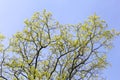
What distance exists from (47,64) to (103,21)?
567 centimetres

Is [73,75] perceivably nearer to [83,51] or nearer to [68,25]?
[83,51]

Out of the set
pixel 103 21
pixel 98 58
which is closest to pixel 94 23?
pixel 103 21

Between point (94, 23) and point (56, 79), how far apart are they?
5.33m

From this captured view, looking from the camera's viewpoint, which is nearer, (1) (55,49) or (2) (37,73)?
(2) (37,73)

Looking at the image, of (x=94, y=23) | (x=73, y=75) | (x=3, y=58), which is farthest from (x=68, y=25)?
(x=3, y=58)

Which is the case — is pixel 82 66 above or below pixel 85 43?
below

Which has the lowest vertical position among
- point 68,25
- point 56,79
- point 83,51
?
point 56,79

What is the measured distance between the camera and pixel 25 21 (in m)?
27.8

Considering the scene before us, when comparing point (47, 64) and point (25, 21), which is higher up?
point (25, 21)

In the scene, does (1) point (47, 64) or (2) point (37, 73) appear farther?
(1) point (47, 64)

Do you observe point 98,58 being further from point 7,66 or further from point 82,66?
point 7,66

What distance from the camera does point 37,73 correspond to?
25.7 m

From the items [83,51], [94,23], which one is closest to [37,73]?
[83,51]

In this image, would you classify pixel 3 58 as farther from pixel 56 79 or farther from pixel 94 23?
pixel 94 23
